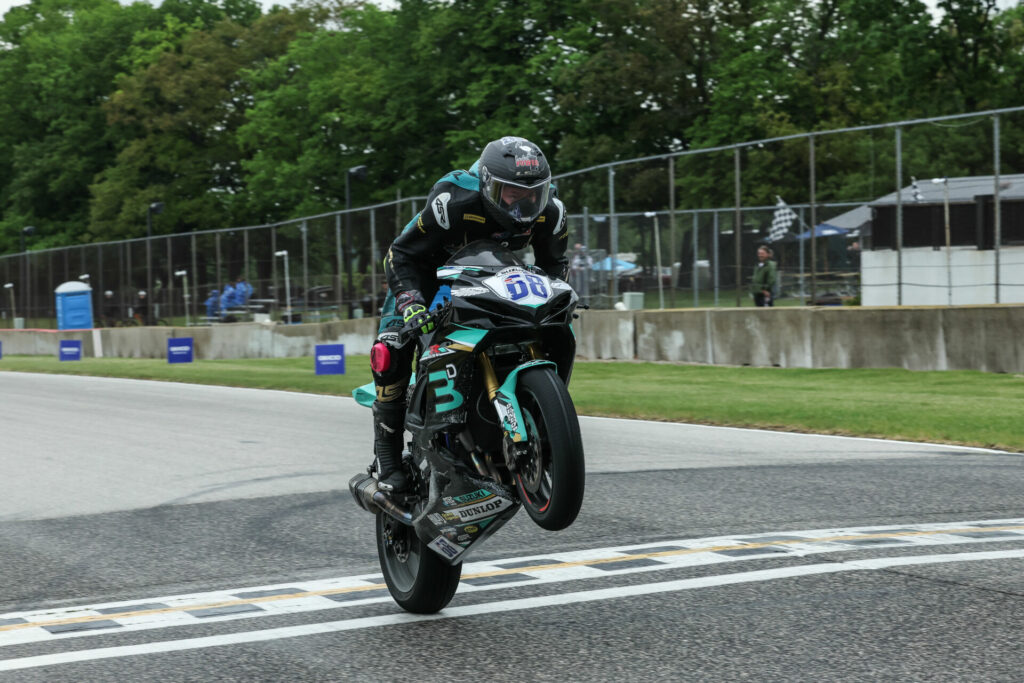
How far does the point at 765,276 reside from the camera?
21578 millimetres

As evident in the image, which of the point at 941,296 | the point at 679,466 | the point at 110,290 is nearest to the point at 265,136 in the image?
the point at 110,290

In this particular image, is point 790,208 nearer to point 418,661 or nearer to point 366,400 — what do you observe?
point 366,400

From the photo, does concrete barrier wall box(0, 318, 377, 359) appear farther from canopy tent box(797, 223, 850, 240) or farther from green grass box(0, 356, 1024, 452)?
canopy tent box(797, 223, 850, 240)

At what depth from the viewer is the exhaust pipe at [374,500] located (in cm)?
607

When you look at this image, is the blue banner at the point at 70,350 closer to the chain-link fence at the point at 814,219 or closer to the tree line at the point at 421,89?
the chain-link fence at the point at 814,219

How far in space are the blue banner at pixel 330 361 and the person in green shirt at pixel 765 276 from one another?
773cm

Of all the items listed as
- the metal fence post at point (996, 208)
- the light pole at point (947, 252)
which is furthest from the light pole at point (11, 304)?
the metal fence post at point (996, 208)

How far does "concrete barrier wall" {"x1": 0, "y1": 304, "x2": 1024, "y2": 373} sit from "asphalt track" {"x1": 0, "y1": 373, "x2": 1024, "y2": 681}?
6.89 meters

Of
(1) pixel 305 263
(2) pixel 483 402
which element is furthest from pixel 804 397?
(1) pixel 305 263

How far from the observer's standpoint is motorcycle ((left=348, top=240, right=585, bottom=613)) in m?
5.29

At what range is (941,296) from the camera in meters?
18.6

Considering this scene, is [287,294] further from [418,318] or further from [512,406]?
[512,406]

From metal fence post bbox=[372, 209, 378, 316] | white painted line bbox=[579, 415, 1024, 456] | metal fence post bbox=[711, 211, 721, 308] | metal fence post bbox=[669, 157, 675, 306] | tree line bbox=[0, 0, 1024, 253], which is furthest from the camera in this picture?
tree line bbox=[0, 0, 1024, 253]

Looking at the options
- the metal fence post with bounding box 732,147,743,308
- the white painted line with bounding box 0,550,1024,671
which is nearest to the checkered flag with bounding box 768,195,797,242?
the metal fence post with bounding box 732,147,743,308
